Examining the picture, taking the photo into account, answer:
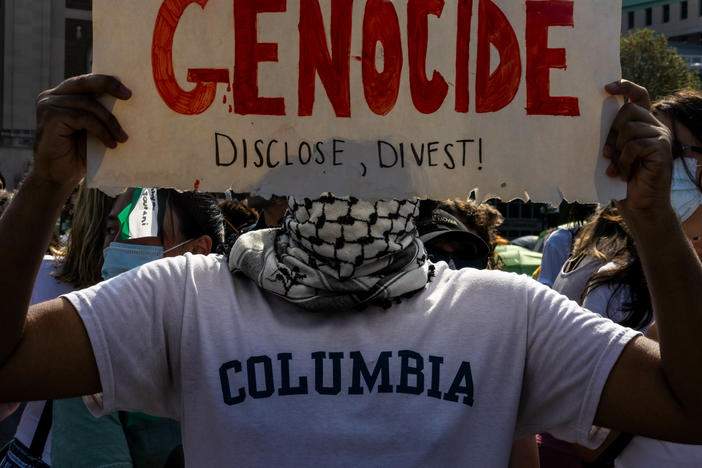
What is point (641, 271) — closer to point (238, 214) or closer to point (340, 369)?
point (340, 369)

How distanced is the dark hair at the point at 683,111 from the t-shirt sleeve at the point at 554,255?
5.78ft

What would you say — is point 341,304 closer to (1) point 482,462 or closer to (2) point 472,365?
(2) point 472,365

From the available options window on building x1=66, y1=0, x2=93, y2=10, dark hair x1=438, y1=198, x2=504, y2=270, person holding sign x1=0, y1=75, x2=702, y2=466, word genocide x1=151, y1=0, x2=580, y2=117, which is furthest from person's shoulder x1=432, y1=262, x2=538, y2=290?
window on building x1=66, y1=0, x2=93, y2=10

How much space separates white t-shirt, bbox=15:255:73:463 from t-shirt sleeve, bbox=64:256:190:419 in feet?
3.37

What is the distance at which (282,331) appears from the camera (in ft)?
5.67

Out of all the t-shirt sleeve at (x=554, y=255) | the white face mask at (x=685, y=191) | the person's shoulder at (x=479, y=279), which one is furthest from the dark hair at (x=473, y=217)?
the person's shoulder at (x=479, y=279)

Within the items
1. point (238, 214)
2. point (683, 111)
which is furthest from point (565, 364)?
point (238, 214)

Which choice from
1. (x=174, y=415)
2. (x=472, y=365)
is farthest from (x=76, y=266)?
(x=472, y=365)

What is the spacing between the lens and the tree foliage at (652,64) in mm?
31844

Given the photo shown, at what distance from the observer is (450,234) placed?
3.55 meters

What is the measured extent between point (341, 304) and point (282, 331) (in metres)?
0.14

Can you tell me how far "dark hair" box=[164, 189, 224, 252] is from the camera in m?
3.38

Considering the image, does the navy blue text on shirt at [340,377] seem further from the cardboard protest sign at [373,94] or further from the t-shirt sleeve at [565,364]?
the cardboard protest sign at [373,94]

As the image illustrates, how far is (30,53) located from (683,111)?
3712cm
